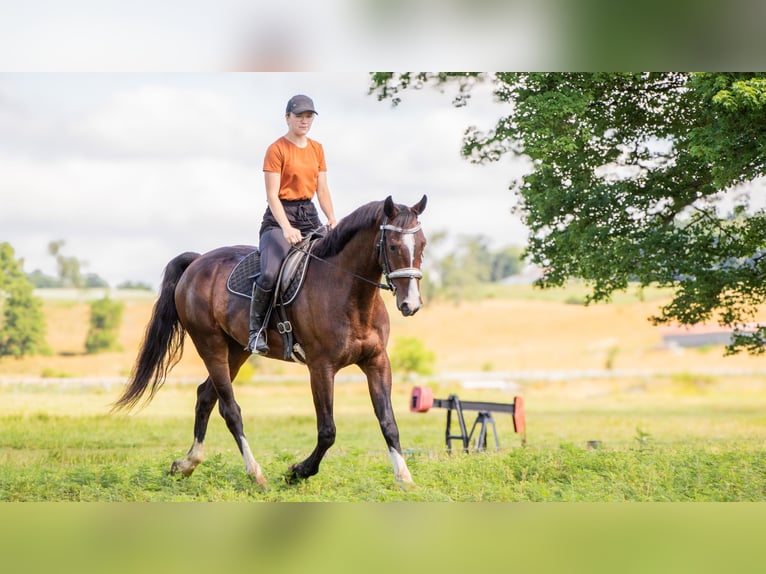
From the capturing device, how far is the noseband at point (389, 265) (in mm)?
6312

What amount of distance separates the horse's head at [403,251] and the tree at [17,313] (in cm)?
2456

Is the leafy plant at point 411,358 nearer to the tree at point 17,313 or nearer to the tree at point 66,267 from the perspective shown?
the tree at point 66,267

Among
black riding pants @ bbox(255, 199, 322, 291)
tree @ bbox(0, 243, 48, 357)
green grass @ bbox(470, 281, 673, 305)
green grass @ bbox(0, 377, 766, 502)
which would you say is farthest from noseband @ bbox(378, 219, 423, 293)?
green grass @ bbox(470, 281, 673, 305)

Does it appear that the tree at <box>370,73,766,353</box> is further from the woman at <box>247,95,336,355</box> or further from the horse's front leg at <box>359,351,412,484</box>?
the horse's front leg at <box>359,351,412,484</box>

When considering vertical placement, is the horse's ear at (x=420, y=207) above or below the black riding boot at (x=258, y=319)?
above

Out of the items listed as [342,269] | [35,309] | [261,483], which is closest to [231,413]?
[261,483]

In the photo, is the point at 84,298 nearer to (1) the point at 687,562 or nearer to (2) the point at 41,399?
(2) the point at 41,399

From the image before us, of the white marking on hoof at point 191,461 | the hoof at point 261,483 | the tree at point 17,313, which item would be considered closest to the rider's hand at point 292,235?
the hoof at point 261,483

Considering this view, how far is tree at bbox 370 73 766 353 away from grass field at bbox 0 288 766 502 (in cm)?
186

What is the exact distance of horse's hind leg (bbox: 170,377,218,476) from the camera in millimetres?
7805

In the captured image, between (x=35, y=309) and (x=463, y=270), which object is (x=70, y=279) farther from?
(x=463, y=270)
